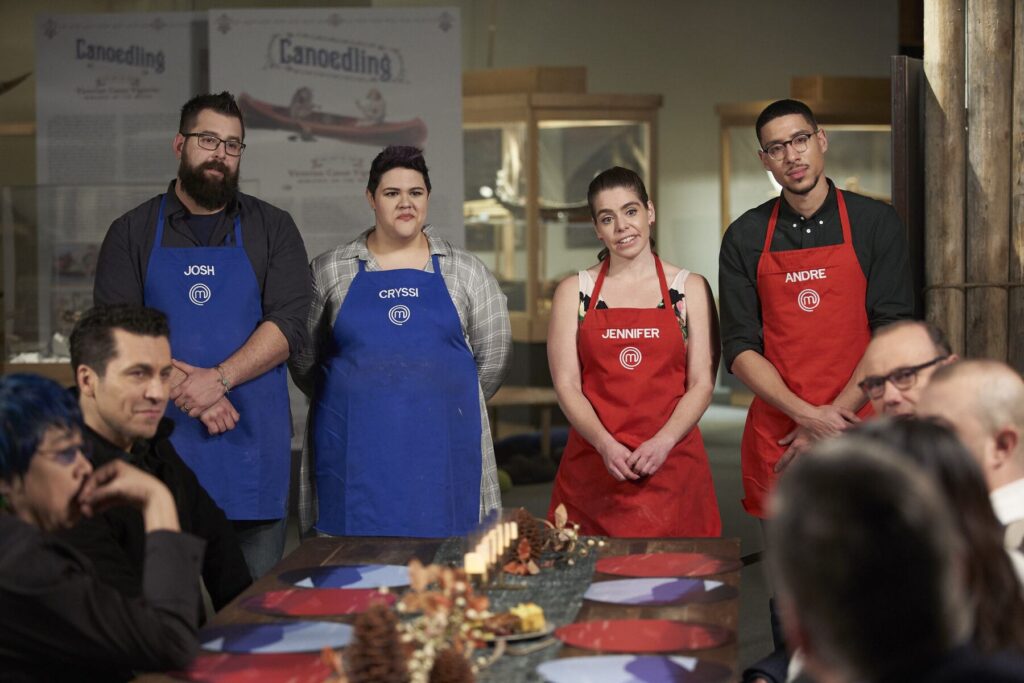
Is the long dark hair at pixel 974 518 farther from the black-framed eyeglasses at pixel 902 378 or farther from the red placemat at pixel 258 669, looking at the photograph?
the black-framed eyeglasses at pixel 902 378

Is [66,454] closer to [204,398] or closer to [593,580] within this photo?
[593,580]

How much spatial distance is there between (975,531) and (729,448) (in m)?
8.75

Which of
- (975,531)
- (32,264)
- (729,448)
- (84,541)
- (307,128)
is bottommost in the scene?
(729,448)

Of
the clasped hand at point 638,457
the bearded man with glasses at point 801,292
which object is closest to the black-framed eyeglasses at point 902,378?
the bearded man with glasses at point 801,292

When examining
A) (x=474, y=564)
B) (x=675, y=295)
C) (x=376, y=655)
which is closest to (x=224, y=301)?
(x=675, y=295)

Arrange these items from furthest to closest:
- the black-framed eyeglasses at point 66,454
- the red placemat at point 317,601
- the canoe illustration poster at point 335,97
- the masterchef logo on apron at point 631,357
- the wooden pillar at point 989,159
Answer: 1. the canoe illustration poster at point 335,97
2. the wooden pillar at point 989,159
3. the masterchef logo on apron at point 631,357
4. the red placemat at point 317,601
5. the black-framed eyeglasses at point 66,454

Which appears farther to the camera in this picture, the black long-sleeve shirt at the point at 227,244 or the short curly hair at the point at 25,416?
the black long-sleeve shirt at the point at 227,244

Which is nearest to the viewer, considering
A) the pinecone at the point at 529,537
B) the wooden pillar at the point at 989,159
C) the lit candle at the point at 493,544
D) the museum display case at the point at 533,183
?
the lit candle at the point at 493,544

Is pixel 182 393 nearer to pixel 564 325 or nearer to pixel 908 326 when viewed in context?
pixel 564 325

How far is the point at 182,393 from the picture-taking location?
3.79 meters

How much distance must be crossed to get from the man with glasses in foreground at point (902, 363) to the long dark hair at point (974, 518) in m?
1.47

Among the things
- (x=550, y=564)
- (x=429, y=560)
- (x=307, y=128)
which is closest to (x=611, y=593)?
(x=550, y=564)

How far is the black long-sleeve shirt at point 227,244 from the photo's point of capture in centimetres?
391

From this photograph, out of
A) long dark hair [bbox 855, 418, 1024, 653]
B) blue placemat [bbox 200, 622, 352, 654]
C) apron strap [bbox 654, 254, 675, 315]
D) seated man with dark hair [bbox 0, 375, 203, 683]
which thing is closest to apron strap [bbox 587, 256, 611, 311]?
apron strap [bbox 654, 254, 675, 315]
